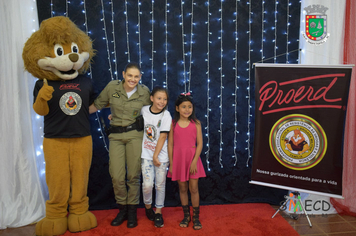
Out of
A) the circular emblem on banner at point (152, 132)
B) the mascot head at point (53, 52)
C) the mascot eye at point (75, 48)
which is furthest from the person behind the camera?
the circular emblem on banner at point (152, 132)

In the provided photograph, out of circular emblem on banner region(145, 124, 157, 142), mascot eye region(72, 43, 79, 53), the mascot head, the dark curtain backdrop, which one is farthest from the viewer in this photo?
the dark curtain backdrop

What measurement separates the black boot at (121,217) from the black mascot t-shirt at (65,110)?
79 centimetres

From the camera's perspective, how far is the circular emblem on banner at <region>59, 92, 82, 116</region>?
87.3 inches

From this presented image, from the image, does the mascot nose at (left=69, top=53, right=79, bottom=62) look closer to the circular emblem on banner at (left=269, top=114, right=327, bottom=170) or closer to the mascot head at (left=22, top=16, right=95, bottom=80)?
→ the mascot head at (left=22, top=16, right=95, bottom=80)

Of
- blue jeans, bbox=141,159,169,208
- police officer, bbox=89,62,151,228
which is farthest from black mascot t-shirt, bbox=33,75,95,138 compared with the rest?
blue jeans, bbox=141,159,169,208

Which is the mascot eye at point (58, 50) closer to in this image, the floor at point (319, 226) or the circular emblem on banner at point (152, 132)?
the circular emblem on banner at point (152, 132)

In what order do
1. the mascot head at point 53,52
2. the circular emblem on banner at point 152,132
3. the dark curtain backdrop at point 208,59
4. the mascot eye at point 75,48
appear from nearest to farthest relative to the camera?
the mascot head at point 53,52, the mascot eye at point 75,48, the circular emblem on banner at point 152,132, the dark curtain backdrop at point 208,59

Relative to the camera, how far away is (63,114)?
2.22 meters

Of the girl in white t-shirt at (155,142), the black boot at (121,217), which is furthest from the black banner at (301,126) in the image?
the black boot at (121,217)

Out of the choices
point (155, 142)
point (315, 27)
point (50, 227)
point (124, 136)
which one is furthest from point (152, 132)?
point (315, 27)

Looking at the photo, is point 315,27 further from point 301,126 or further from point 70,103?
point 70,103

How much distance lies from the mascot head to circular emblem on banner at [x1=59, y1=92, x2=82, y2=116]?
153mm

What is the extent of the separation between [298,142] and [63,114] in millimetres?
2157

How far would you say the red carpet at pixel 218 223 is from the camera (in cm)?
229
